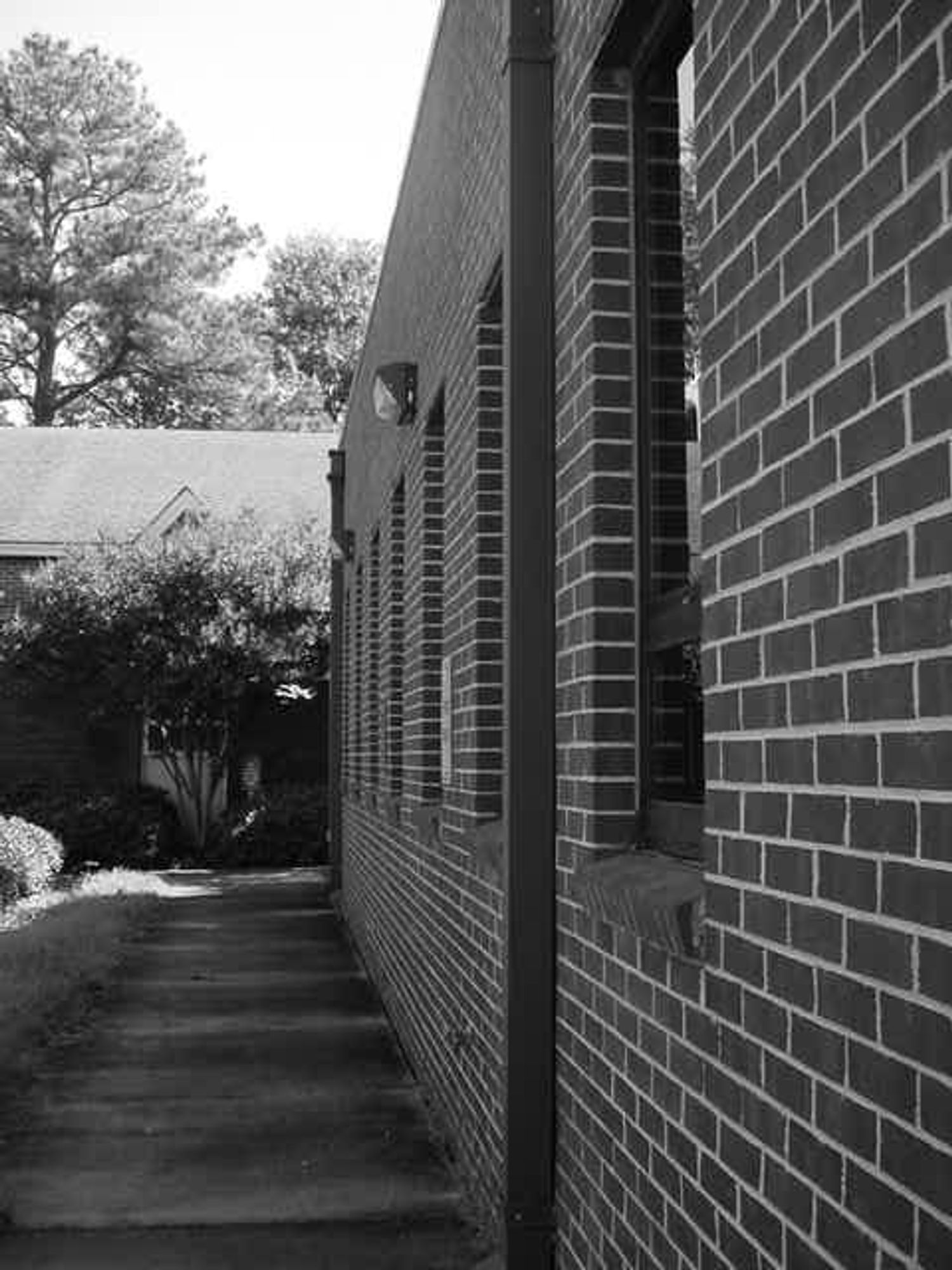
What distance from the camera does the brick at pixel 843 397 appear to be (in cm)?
225

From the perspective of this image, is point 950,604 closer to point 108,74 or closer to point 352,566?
point 352,566

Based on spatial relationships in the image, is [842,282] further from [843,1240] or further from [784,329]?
[843,1240]

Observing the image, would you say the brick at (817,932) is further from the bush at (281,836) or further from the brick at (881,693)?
the bush at (281,836)

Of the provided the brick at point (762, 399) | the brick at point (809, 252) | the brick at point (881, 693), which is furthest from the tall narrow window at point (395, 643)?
the brick at point (881, 693)

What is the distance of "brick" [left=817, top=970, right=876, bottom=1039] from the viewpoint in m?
2.20

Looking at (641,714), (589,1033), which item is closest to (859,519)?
(641,714)

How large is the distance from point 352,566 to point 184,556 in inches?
347

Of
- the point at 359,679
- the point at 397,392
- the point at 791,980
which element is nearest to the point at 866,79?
the point at 791,980

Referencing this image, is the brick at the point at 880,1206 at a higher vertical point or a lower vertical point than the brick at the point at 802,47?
lower

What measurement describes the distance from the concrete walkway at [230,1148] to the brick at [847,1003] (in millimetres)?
3135

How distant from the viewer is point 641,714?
4.11m

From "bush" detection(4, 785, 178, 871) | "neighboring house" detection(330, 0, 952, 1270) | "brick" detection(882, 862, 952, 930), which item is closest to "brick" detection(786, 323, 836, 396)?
"neighboring house" detection(330, 0, 952, 1270)

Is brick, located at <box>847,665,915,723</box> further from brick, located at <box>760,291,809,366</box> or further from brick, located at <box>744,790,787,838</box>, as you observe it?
brick, located at <box>760,291,809,366</box>

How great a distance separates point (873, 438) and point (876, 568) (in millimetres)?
179
